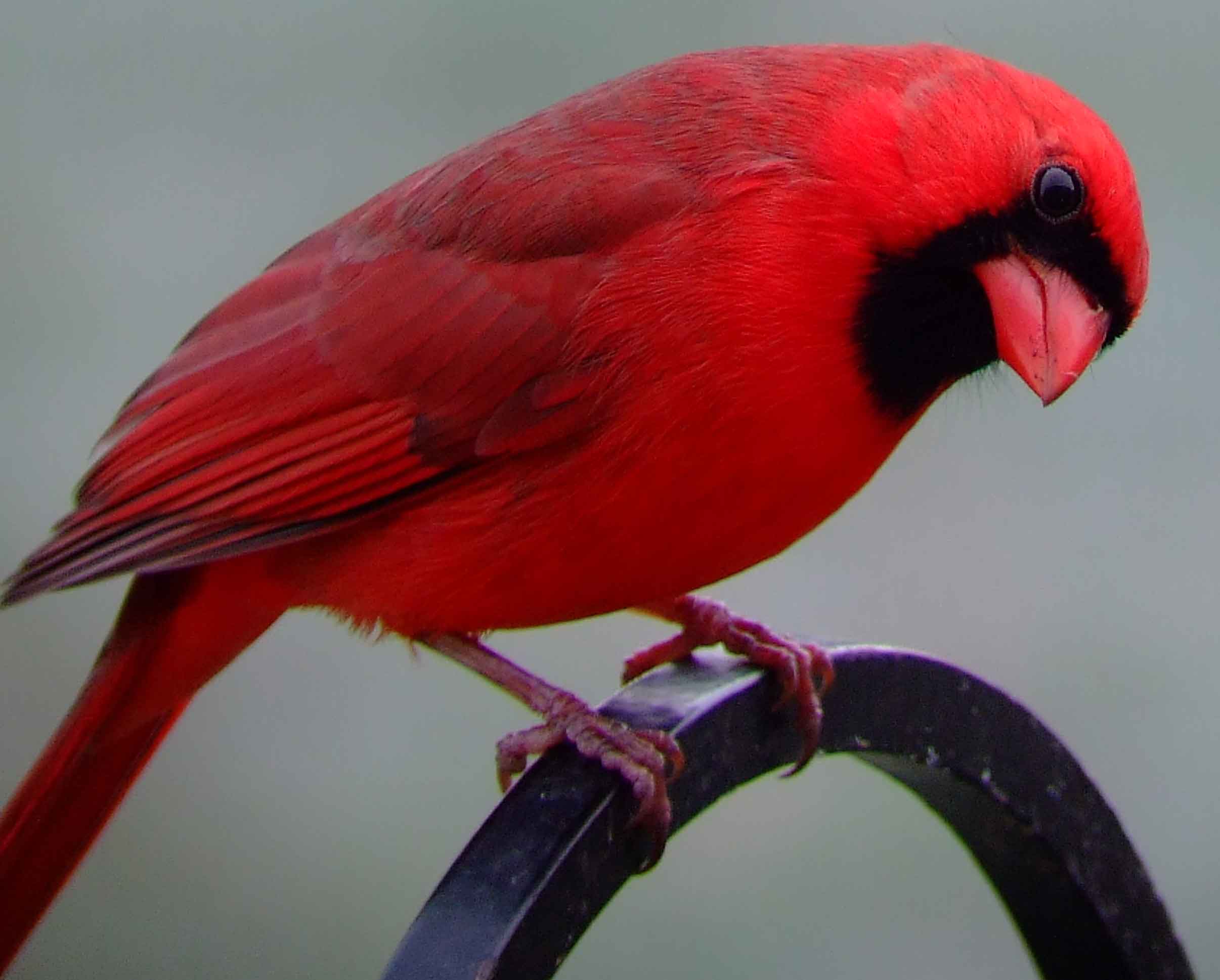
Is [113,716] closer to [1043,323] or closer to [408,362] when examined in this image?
[408,362]

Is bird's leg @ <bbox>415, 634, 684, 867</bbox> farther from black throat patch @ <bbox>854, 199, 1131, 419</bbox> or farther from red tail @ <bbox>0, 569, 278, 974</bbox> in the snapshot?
black throat patch @ <bbox>854, 199, 1131, 419</bbox>

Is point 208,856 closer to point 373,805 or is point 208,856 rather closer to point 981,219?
point 373,805

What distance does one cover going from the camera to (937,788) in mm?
2285

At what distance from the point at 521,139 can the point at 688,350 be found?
50cm

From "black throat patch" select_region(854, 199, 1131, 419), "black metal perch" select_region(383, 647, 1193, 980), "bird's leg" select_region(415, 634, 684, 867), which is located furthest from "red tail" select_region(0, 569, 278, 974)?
"black throat patch" select_region(854, 199, 1131, 419)

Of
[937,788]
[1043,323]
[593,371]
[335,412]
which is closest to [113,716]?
[335,412]

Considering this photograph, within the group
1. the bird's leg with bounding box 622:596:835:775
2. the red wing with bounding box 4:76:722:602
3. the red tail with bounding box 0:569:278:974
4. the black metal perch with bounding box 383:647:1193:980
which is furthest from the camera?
the red tail with bounding box 0:569:278:974

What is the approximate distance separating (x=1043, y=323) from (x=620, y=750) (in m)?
0.65

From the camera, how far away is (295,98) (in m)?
4.35

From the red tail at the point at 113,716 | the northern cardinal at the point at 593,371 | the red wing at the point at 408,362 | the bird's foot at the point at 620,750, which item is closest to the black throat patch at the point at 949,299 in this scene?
the northern cardinal at the point at 593,371

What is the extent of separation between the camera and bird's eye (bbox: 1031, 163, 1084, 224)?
209 cm

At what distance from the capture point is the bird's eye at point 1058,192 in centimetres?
209

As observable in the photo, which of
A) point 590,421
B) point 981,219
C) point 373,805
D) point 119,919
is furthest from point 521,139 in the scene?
point 119,919

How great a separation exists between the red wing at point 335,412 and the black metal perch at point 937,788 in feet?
1.23
